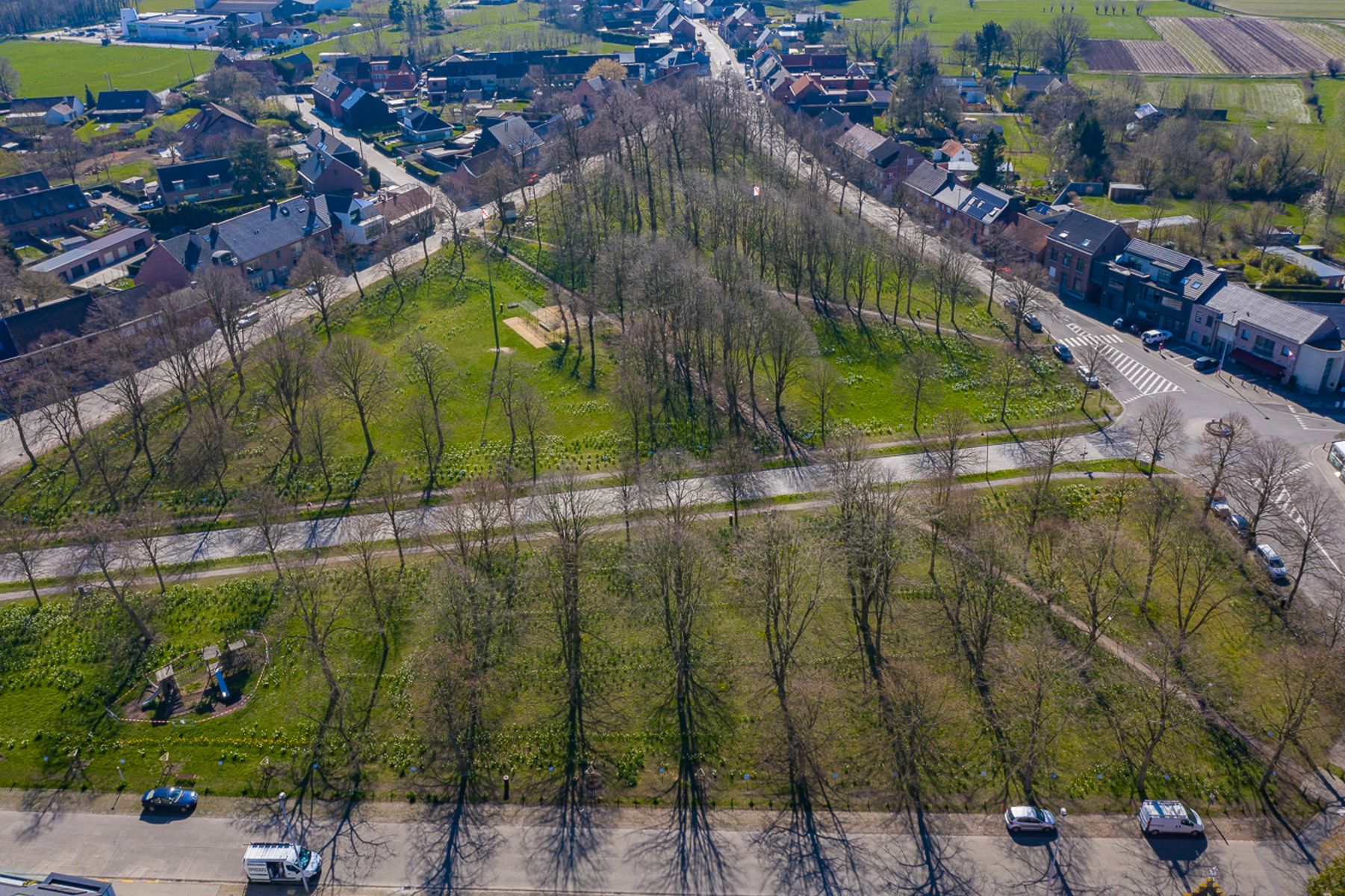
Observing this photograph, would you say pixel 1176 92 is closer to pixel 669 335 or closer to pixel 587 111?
pixel 587 111

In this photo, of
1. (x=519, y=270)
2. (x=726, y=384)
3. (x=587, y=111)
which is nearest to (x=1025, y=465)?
(x=726, y=384)

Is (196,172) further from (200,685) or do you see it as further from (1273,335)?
(1273,335)

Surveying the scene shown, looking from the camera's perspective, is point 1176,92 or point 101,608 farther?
point 1176,92

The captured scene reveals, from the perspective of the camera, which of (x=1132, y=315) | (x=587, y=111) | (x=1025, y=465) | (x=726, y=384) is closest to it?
(x=1025, y=465)

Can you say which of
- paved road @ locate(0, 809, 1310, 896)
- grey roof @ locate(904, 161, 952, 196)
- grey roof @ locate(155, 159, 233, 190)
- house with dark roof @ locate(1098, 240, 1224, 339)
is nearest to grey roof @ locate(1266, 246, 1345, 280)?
house with dark roof @ locate(1098, 240, 1224, 339)

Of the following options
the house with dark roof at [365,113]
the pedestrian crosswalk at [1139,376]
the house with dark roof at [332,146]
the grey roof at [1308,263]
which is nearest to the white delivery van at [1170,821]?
the pedestrian crosswalk at [1139,376]

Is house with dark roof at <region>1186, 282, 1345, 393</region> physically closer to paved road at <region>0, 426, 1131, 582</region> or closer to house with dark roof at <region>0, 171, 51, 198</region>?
paved road at <region>0, 426, 1131, 582</region>

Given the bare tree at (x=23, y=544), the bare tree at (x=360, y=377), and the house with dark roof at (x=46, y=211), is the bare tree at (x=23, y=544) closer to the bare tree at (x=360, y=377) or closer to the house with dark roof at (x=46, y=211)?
the bare tree at (x=360, y=377)
